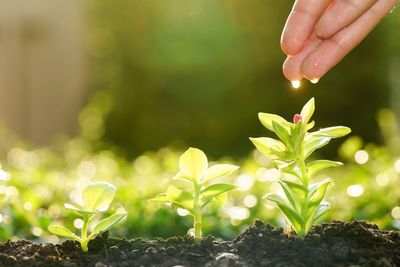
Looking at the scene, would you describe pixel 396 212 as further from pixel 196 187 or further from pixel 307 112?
pixel 196 187

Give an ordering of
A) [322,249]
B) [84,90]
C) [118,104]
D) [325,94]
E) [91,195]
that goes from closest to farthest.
Result: [322,249] < [91,195] < [325,94] < [118,104] < [84,90]

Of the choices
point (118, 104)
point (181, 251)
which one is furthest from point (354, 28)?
point (118, 104)

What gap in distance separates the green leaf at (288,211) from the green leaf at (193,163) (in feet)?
0.58

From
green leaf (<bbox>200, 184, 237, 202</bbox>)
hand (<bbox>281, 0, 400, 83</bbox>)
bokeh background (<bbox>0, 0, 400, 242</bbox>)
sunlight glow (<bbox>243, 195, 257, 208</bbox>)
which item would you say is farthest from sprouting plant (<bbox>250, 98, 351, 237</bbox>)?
bokeh background (<bbox>0, 0, 400, 242</bbox>)

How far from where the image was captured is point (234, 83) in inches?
223

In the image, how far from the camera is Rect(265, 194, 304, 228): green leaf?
121 cm

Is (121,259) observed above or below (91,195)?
below

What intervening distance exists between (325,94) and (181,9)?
5.88ft

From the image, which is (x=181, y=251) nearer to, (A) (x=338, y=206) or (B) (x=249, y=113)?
(A) (x=338, y=206)

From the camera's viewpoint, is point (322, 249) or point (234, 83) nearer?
point (322, 249)

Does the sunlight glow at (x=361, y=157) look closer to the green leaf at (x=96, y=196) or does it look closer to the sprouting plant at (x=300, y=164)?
the sprouting plant at (x=300, y=164)

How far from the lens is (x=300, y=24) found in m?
1.45

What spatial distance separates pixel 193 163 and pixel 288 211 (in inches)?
10.0

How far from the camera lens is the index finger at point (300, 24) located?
4.72ft
